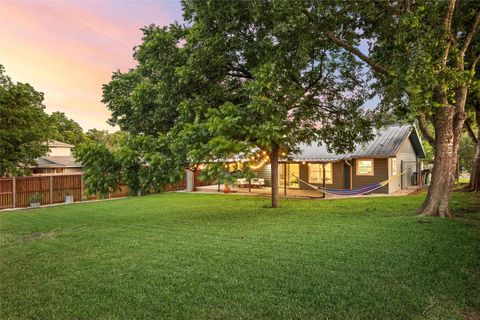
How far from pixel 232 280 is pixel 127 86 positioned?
7777mm

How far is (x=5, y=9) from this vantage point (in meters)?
7.33

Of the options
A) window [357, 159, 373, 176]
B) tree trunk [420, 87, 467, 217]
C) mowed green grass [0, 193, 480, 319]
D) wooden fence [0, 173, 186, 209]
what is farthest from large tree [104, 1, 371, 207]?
window [357, 159, 373, 176]

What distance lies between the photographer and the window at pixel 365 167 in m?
15.1

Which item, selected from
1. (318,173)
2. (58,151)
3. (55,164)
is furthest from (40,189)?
(318,173)

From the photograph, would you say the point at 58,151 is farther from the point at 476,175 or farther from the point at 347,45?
the point at 476,175

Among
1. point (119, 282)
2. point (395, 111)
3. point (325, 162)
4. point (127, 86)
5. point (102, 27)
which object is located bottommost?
point (119, 282)

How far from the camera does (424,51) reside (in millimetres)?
6074

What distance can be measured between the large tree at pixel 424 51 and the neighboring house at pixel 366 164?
240 inches

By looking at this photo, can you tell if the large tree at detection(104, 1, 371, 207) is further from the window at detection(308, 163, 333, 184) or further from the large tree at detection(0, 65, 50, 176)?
the large tree at detection(0, 65, 50, 176)

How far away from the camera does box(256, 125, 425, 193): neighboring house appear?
14711 mm

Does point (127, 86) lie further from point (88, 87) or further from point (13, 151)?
point (13, 151)

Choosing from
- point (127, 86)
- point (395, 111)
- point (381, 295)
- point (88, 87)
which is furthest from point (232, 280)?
point (88, 87)

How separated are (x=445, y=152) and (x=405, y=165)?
10442mm

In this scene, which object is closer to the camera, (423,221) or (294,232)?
(294,232)
